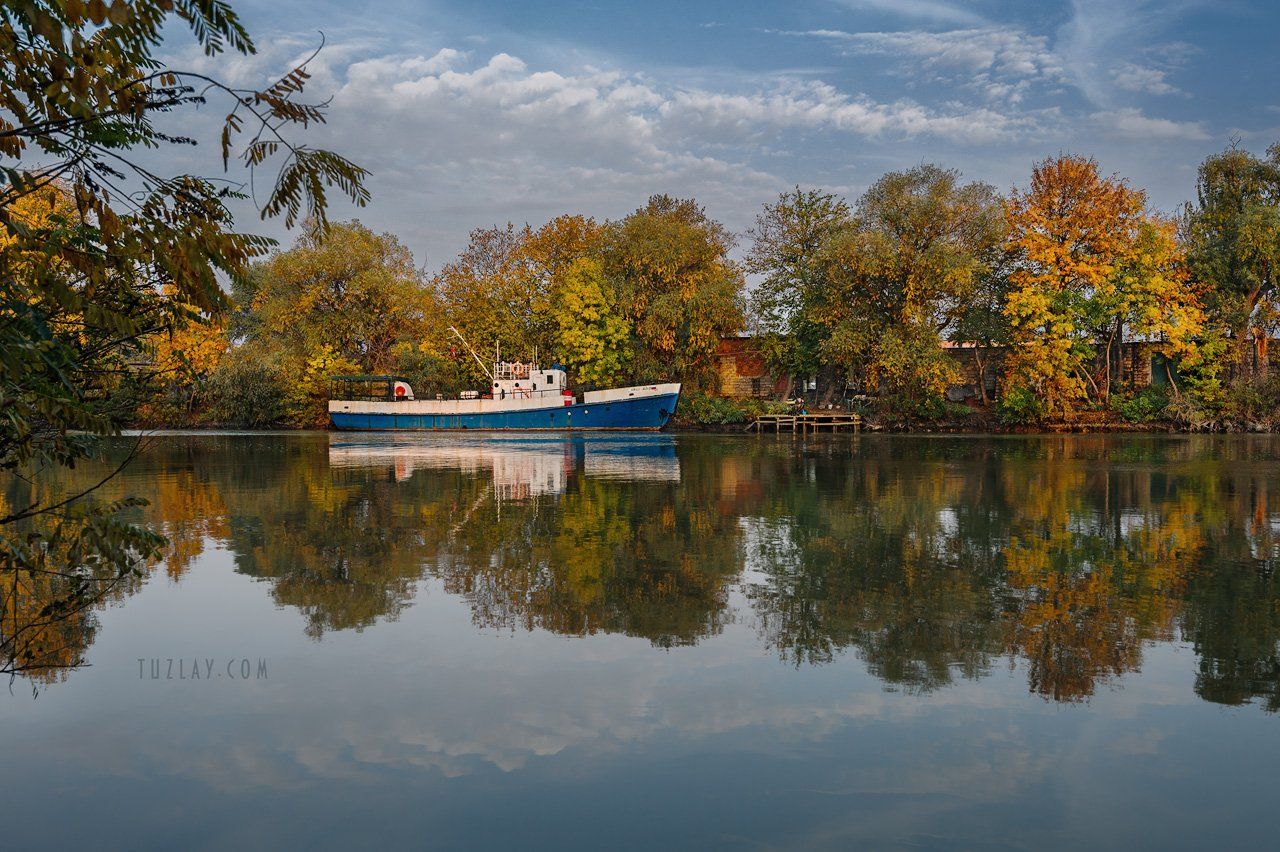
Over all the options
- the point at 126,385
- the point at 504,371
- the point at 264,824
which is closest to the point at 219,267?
the point at 126,385

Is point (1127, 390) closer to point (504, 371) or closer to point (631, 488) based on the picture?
point (504, 371)

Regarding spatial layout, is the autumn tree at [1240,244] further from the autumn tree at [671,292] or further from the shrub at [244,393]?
the shrub at [244,393]

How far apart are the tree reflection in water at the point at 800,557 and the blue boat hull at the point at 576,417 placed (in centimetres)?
2889

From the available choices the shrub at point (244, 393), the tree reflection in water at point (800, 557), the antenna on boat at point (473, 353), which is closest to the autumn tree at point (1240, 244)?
the tree reflection in water at point (800, 557)

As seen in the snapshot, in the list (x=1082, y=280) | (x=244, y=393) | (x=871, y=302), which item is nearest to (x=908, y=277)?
(x=871, y=302)

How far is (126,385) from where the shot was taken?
5.62m

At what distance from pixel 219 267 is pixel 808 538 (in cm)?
1043

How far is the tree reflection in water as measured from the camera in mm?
7801

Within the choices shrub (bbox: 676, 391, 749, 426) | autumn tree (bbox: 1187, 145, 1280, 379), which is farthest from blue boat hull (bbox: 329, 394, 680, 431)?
autumn tree (bbox: 1187, 145, 1280, 379)

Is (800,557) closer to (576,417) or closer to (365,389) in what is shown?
→ (576,417)

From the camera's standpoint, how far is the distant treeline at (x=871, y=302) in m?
47.5

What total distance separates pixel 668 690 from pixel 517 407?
48.8 m

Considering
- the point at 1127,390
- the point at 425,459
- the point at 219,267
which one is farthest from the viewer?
the point at 1127,390

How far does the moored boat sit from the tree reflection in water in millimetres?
28948
